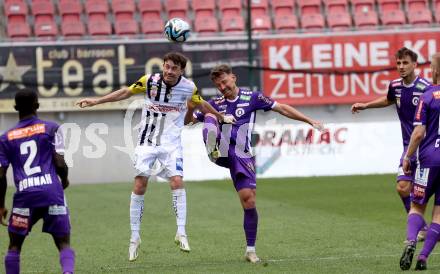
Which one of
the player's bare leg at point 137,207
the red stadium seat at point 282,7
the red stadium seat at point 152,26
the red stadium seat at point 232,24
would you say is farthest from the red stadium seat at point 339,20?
the player's bare leg at point 137,207

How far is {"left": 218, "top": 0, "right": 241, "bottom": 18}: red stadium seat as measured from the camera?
2978 cm

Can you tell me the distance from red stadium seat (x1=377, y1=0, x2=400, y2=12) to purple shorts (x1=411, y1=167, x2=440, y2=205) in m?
21.3

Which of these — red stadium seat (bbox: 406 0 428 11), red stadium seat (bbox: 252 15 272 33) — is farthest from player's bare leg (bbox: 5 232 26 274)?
red stadium seat (bbox: 406 0 428 11)

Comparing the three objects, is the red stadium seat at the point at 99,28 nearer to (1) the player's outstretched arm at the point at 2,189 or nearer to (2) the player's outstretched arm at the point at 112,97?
(2) the player's outstretched arm at the point at 112,97

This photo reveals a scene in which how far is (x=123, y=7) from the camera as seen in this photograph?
29.5 m

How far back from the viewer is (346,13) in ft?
98.3

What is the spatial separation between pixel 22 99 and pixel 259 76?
19.0m

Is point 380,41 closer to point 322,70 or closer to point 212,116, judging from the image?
point 322,70

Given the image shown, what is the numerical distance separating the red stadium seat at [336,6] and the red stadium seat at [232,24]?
9.83 ft

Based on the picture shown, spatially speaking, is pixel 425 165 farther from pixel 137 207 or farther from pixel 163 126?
pixel 137 207

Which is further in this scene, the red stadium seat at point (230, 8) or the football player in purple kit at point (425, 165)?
the red stadium seat at point (230, 8)

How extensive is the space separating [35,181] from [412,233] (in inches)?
151

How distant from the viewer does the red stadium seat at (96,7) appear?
29.2 metres

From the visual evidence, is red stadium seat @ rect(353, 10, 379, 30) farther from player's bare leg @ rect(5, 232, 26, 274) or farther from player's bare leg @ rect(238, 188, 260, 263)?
player's bare leg @ rect(5, 232, 26, 274)
